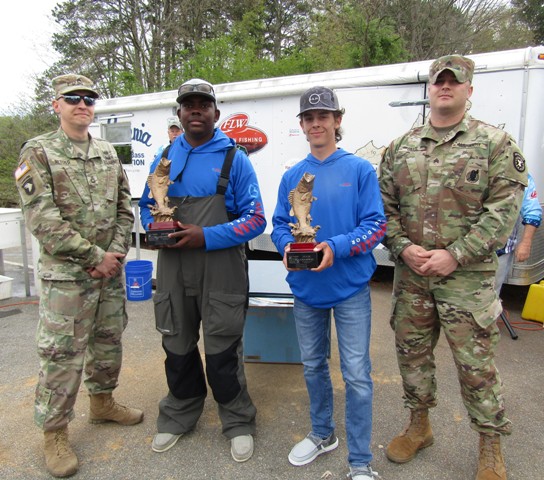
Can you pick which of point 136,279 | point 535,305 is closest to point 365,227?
point 535,305

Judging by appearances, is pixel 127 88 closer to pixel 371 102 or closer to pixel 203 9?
pixel 203 9

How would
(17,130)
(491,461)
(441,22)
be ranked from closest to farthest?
(491,461) → (441,22) → (17,130)

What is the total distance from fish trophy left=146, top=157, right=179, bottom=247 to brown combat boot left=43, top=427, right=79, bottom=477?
1235 millimetres

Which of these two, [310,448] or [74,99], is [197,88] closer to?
[74,99]

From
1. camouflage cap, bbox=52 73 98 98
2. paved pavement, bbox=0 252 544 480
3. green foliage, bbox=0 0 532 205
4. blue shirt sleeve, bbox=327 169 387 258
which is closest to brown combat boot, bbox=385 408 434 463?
paved pavement, bbox=0 252 544 480

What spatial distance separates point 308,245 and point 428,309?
820mm

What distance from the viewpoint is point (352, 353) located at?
7.59ft

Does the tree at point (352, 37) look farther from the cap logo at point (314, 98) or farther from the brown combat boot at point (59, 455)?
the brown combat boot at point (59, 455)

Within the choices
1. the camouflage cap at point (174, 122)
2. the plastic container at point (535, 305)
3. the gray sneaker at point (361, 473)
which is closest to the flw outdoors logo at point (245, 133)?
the camouflage cap at point (174, 122)

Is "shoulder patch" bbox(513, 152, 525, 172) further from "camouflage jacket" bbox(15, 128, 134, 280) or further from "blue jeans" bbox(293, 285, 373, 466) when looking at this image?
"camouflage jacket" bbox(15, 128, 134, 280)

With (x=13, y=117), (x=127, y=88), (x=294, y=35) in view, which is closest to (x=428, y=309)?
(x=127, y=88)

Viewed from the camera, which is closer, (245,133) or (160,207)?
(160,207)

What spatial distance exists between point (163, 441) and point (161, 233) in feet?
4.26

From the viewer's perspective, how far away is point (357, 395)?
2.31 metres
